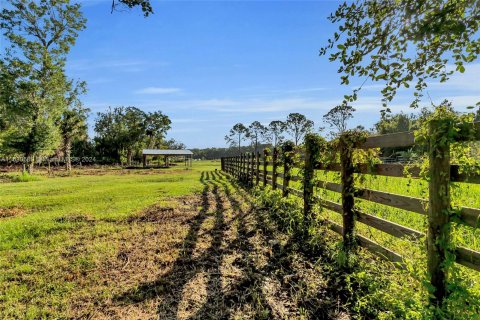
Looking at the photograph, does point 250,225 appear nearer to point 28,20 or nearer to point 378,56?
point 378,56

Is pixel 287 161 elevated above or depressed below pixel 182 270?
above

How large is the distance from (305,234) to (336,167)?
1365 mm

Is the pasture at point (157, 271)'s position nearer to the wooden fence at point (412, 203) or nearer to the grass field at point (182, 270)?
the grass field at point (182, 270)

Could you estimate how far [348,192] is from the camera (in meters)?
3.78

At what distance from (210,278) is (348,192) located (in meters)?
2.11

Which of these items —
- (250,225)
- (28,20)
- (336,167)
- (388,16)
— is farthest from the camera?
(28,20)

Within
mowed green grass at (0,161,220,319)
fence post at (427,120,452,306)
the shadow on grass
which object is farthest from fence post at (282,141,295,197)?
fence post at (427,120,452,306)

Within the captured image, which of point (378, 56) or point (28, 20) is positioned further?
point (28, 20)

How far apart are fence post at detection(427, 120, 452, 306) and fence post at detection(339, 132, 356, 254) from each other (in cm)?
131

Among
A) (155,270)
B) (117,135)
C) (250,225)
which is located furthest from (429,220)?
(117,135)

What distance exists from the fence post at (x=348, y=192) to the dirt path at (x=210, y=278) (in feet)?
2.01

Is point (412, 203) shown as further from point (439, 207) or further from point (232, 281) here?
point (232, 281)

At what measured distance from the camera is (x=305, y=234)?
16.1 ft

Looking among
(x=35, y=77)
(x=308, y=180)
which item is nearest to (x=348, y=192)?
(x=308, y=180)
